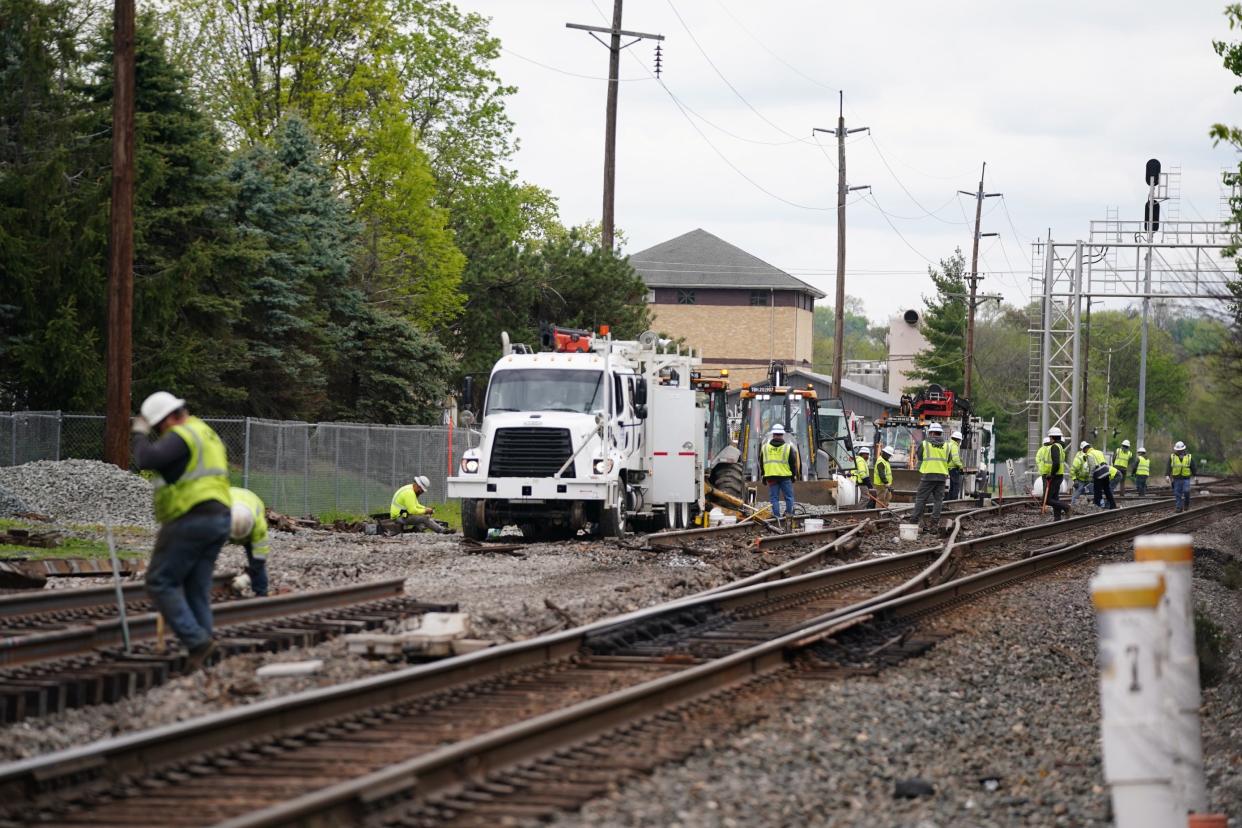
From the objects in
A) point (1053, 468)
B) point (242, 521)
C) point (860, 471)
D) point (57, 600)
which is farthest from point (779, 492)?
point (57, 600)

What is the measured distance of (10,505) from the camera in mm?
23891

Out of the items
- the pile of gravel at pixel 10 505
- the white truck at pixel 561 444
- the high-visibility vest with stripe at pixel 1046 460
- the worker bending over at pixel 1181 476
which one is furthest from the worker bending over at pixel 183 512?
the worker bending over at pixel 1181 476

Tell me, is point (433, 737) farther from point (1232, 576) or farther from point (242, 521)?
point (1232, 576)

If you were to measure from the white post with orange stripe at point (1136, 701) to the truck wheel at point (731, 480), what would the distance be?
24.8m

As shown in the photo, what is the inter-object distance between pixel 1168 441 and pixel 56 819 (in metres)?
140

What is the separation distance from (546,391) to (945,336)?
75.0 meters

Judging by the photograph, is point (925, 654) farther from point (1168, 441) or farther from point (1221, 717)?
point (1168, 441)

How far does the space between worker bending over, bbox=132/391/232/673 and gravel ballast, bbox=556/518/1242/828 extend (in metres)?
3.62

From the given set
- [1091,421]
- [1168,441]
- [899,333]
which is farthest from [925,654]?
[1168,441]

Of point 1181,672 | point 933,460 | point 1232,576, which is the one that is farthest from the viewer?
point 933,460

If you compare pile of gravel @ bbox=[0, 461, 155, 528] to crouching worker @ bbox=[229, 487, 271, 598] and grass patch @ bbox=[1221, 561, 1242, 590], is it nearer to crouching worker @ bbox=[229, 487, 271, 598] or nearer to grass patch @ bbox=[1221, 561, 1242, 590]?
crouching worker @ bbox=[229, 487, 271, 598]

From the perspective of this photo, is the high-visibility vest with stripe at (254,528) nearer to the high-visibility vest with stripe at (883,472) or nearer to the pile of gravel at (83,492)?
the pile of gravel at (83,492)

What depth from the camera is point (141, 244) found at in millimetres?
34938

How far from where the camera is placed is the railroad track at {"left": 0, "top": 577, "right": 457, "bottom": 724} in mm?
9148
